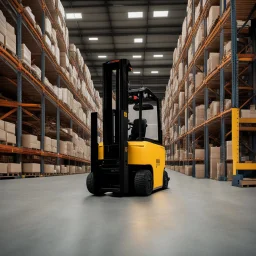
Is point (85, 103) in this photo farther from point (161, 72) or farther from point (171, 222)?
point (171, 222)

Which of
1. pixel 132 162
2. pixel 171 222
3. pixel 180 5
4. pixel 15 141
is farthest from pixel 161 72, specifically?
pixel 171 222

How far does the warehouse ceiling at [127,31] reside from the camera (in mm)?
14180

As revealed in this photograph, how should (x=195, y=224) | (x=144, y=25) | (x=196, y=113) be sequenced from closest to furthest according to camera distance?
(x=195, y=224)
(x=196, y=113)
(x=144, y=25)

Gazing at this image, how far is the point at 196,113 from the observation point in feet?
34.0

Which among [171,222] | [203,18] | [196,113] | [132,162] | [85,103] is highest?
[203,18]

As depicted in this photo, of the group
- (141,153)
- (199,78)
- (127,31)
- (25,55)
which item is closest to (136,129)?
(141,153)

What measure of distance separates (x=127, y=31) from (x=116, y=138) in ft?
43.7

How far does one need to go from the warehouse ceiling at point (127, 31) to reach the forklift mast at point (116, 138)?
1044 centimetres

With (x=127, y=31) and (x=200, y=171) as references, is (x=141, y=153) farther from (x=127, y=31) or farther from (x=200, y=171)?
(x=127, y=31)

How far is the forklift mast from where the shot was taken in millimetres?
4172

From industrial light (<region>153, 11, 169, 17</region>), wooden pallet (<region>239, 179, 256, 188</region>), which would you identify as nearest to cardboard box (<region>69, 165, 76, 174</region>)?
industrial light (<region>153, 11, 169, 17</region>)

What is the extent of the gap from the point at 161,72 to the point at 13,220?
22.1 m

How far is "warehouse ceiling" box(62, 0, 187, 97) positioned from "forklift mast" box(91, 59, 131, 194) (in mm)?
10442

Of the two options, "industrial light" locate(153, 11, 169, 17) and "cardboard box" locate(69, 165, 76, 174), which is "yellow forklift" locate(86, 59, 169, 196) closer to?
"cardboard box" locate(69, 165, 76, 174)
